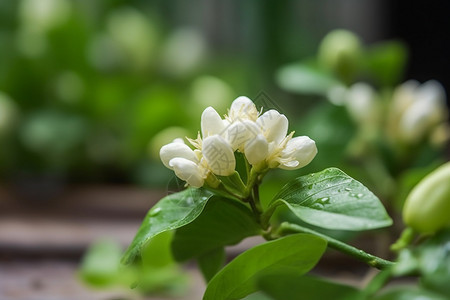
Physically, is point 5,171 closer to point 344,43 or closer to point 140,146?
point 140,146

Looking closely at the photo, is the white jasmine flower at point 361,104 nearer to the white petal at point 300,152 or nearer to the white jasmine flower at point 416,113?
the white jasmine flower at point 416,113

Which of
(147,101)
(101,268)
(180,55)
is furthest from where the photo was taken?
(180,55)

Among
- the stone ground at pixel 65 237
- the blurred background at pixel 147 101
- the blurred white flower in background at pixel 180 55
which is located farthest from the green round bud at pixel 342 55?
the blurred white flower in background at pixel 180 55

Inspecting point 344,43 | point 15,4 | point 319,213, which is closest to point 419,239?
point 319,213

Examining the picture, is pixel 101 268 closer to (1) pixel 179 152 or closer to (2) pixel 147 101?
(1) pixel 179 152

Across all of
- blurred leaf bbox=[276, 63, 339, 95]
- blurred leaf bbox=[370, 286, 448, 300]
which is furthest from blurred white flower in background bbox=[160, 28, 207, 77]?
blurred leaf bbox=[370, 286, 448, 300]

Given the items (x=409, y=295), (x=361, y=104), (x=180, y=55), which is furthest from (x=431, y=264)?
(x=180, y=55)
